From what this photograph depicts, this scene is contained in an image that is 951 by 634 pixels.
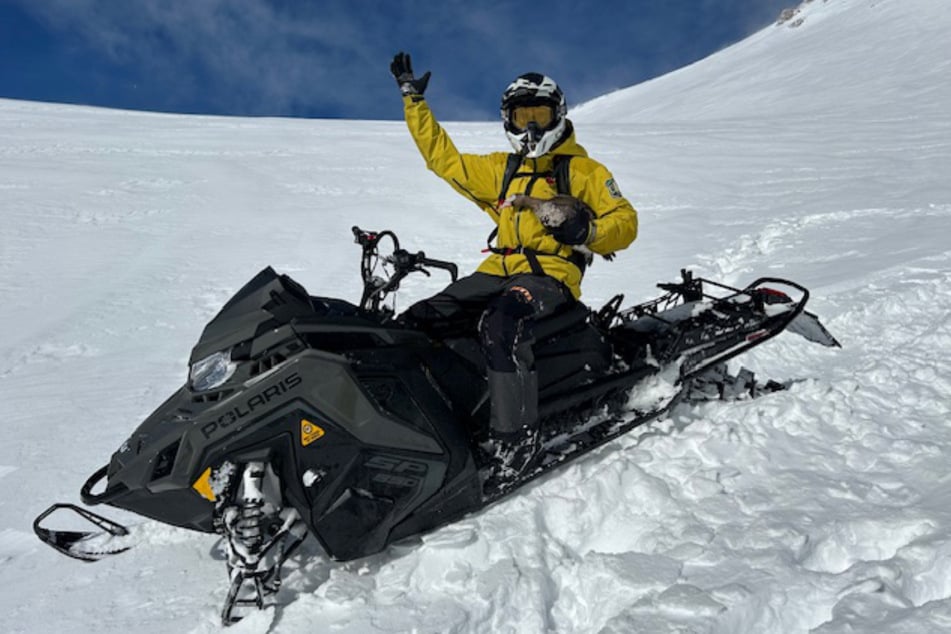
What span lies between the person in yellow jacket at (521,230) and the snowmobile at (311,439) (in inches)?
6.9

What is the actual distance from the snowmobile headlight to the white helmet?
197 cm

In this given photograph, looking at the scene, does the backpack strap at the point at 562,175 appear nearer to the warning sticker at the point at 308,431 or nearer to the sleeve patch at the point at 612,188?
the sleeve patch at the point at 612,188

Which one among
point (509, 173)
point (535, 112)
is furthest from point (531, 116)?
point (509, 173)

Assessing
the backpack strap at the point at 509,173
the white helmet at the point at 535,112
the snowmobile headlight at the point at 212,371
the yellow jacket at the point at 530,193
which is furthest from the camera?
the backpack strap at the point at 509,173

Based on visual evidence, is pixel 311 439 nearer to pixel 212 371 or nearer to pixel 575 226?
pixel 212 371

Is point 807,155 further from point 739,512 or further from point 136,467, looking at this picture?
point 136,467

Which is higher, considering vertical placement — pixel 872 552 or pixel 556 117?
pixel 556 117

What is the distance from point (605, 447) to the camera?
3.54 metres

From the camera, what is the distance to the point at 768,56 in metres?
40.8

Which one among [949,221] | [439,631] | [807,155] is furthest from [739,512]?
[807,155]

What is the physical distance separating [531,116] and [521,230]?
642 millimetres

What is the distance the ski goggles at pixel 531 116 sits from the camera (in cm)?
362

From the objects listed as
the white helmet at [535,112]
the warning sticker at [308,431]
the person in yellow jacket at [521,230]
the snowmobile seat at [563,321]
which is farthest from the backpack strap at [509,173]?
the warning sticker at [308,431]

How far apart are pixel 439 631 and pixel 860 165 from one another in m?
12.4
